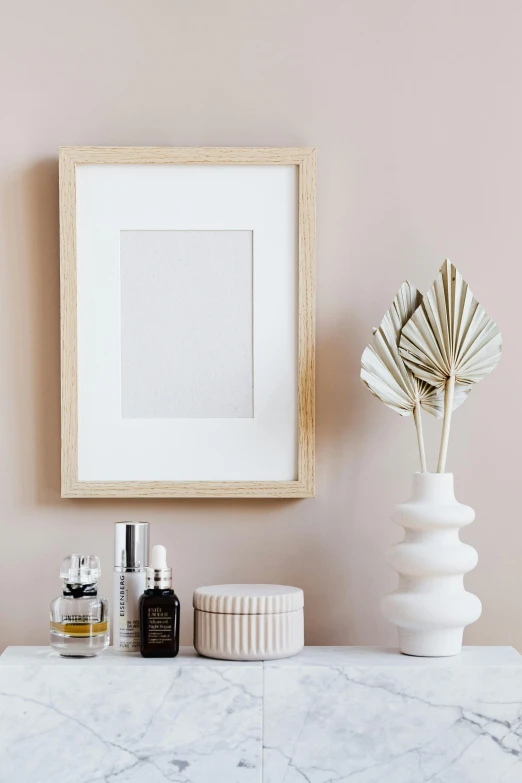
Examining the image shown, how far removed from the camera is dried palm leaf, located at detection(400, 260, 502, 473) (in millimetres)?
835

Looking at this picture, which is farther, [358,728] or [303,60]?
[303,60]

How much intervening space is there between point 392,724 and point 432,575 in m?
0.14

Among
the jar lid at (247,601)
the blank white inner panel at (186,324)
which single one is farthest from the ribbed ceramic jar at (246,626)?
the blank white inner panel at (186,324)

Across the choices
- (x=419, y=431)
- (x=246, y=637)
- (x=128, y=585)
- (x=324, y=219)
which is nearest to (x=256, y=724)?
(x=246, y=637)

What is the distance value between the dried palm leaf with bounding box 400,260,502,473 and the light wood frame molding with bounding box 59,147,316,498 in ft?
0.41

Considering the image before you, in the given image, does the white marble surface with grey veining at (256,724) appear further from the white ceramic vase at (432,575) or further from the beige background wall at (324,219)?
the beige background wall at (324,219)

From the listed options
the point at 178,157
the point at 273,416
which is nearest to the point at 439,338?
the point at 273,416

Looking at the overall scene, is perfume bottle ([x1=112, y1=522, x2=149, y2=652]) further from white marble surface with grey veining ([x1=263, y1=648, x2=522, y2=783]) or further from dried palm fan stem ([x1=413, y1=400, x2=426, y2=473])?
dried palm fan stem ([x1=413, y1=400, x2=426, y2=473])

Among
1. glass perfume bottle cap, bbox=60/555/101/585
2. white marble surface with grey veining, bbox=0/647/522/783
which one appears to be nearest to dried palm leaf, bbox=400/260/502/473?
white marble surface with grey veining, bbox=0/647/522/783

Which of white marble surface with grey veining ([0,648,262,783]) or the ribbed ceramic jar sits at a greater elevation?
the ribbed ceramic jar

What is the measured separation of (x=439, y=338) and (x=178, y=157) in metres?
0.35

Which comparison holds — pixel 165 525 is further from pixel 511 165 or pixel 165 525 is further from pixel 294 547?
pixel 511 165

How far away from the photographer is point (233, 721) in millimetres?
750

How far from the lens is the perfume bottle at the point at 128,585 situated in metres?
0.81
